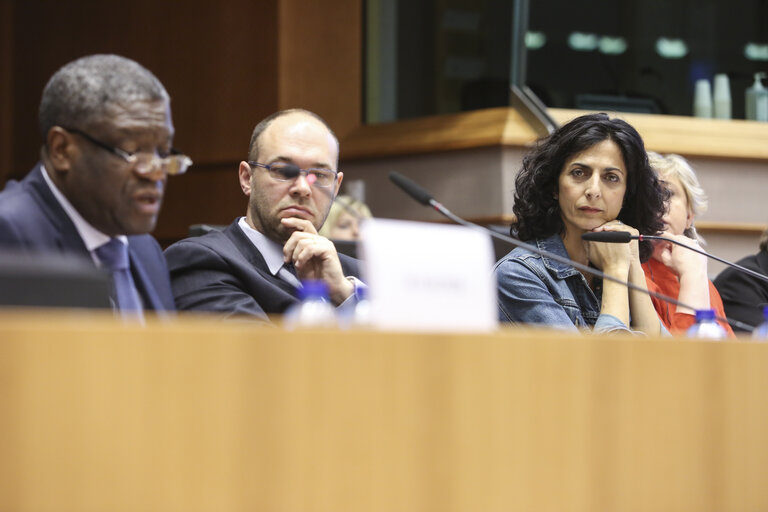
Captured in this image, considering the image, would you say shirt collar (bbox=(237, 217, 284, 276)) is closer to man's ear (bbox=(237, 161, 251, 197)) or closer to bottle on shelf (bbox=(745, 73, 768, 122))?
man's ear (bbox=(237, 161, 251, 197))

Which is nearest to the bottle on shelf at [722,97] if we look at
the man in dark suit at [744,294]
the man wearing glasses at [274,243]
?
the man in dark suit at [744,294]

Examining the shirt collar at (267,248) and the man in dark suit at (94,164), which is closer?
the man in dark suit at (94,164)

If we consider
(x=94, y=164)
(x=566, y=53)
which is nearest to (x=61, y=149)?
(x=94, y=164)

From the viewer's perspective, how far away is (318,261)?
205 cm

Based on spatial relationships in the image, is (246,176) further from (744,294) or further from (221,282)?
(744,294)

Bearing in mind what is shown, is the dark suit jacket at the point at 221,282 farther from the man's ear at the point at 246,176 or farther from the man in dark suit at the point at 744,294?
the man in dark suit at the point at 744,294

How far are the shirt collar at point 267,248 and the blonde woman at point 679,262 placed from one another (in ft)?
3.29

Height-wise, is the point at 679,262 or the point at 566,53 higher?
the point at 566,53

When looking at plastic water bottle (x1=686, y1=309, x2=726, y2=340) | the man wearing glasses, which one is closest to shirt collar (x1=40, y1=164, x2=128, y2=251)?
the man wearing glasses

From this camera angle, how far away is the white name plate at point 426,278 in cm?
104

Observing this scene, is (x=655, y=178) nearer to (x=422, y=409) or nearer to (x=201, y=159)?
(x=422, y=409)

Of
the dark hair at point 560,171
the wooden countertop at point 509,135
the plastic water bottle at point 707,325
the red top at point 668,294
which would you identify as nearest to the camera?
the plastic water bottle at point 707,325

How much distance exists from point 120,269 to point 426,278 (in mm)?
720

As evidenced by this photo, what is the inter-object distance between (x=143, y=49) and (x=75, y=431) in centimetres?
473
